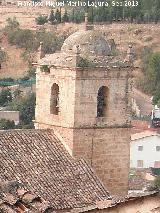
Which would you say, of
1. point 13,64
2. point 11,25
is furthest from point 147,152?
point 11,25

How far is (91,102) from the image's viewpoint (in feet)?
89.1

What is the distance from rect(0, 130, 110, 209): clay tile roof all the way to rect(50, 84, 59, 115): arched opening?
906mm

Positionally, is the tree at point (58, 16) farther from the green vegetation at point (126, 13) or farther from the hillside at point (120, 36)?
the hillside at point (120, 36)

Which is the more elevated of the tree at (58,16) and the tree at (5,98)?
the tree at (58,16)

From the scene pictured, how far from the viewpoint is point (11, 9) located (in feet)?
411

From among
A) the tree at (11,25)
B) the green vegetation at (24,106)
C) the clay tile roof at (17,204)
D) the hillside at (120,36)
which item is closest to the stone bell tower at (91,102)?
the clay tile roof at (17,204)

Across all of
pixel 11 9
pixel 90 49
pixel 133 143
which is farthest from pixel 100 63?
pixel 11 9

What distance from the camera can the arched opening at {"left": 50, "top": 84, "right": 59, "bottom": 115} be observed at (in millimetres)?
27703

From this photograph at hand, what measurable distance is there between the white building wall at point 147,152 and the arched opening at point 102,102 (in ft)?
105

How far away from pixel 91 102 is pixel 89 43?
1688 millimetres

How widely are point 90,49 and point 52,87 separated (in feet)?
5.01

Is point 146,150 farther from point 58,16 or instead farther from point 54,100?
point 58,16

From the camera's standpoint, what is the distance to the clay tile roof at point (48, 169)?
25.0 m

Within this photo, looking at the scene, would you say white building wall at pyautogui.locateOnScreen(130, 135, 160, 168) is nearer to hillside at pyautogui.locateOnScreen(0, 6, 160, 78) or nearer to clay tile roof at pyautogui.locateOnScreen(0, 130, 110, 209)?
clay tile roof at pyautogui.locateOnScreen(0, 130, 110, 209)
